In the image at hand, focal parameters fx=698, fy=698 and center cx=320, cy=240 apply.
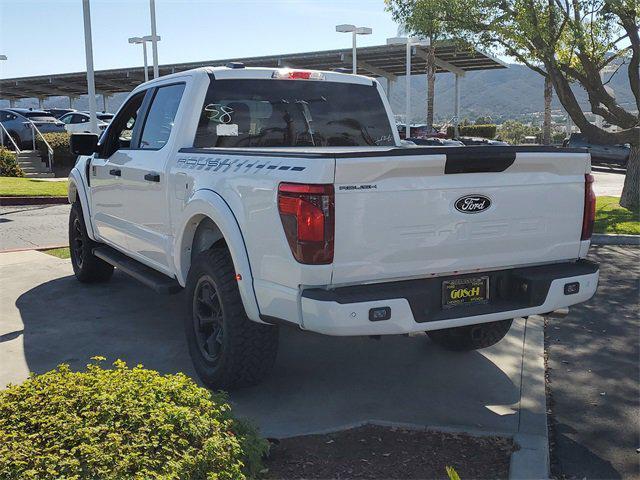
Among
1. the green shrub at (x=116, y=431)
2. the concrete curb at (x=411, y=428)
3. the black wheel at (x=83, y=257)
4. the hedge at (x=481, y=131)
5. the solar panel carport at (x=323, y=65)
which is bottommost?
the hedge at (x=481, y=131)

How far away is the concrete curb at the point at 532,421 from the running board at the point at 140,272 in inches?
103

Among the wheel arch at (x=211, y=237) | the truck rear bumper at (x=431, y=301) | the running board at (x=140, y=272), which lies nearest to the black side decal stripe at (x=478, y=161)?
the truck rear bumper at (x=431, y=301)

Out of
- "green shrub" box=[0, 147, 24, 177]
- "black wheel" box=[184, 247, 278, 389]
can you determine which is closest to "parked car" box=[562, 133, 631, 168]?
"green shrub" box=[0, 147, 24, 177]

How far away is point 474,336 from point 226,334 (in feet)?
6.76

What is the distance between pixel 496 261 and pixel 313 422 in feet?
4.70

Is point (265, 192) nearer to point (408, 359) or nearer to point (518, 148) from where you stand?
point (518, 148)

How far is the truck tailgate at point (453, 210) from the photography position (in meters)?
3.65

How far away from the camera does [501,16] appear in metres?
13.0

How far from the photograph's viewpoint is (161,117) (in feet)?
18.7

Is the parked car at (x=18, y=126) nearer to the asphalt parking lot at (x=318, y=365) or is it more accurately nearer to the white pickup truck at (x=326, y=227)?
the asphalt parking lot at (x=318, y=365)

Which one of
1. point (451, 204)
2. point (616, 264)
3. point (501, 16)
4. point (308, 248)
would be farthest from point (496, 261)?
point (501, 16)

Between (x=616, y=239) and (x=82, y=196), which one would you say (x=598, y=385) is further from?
(x=616, y=239)

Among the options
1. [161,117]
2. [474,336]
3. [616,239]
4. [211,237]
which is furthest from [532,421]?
[616,239]

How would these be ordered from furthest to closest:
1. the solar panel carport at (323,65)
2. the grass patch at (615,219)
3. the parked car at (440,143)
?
1. the solar panel carport at (323,65)
2. the grass patch at (615,219)
3. the parked car at (440,143)
